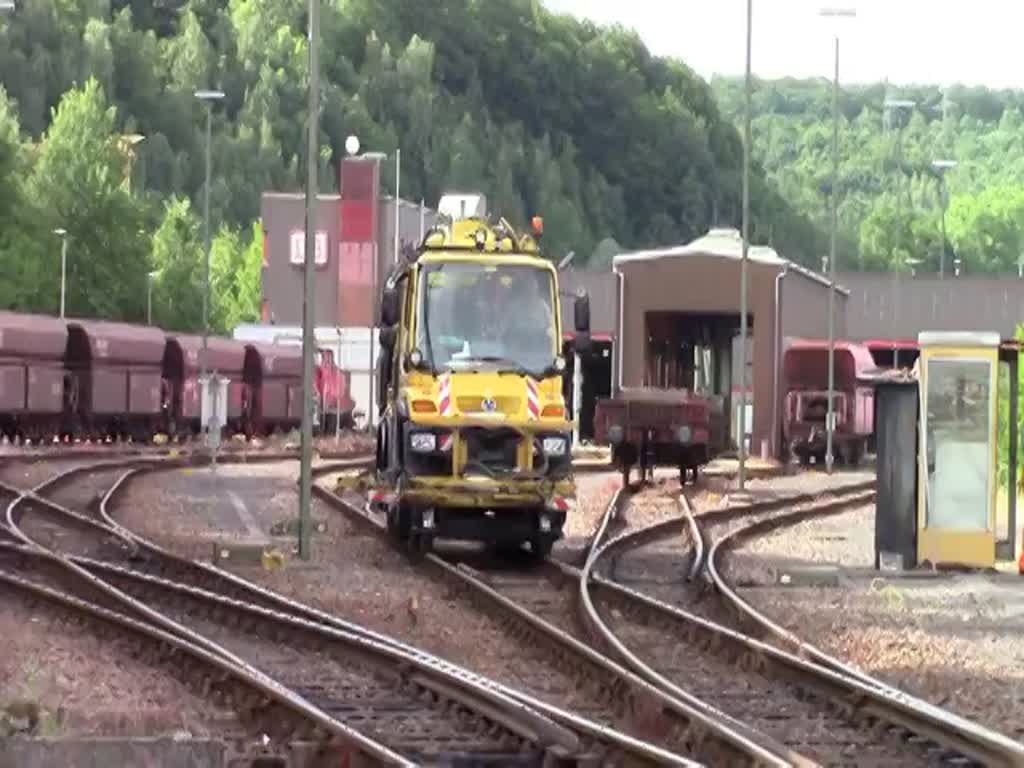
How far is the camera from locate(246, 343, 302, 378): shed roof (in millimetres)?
83500

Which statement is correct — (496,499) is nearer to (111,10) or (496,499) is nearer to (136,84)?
(136,84)

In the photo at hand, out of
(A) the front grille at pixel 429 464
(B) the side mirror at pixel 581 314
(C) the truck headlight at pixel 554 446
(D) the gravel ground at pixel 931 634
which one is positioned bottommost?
(D) the gravel ground at pixel 931 634

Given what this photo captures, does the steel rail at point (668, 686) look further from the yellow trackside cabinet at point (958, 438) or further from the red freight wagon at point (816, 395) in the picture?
the red freight wagon at point (816, 395)

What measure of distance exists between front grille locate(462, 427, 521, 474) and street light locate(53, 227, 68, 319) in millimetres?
81406

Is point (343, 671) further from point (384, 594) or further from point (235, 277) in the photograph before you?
point (235, 277)

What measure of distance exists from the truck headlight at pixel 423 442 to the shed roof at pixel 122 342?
4367 cm

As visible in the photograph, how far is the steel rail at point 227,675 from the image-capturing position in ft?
42.4

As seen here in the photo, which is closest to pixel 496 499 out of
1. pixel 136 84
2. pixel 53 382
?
pixel 53 382

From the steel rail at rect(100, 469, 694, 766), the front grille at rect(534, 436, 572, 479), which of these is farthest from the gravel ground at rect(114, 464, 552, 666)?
the front grille at rect(534, 436, 572, 479)

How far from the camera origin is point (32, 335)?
65938mm

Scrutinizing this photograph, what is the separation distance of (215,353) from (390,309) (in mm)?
51193

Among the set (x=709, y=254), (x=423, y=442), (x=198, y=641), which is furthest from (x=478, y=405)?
(x=709, y=254)

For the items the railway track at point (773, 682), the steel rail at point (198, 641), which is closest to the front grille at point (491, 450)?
the railway track at point (773, 682)

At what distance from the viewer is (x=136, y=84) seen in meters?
161
